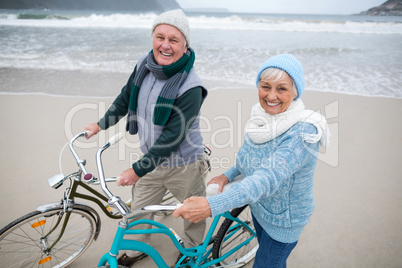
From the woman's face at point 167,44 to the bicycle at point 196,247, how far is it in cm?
70

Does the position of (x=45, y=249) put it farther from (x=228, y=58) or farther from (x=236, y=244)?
(x=228, y=58)

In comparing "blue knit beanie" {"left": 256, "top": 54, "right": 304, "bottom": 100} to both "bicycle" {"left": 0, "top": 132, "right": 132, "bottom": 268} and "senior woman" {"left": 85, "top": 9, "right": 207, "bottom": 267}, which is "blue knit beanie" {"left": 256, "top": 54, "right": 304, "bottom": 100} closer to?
"senior woman" {"left": 85, "top": 9, "right": 207, "bottom": 267}

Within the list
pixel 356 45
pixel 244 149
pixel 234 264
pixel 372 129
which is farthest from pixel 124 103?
pixel 356 45

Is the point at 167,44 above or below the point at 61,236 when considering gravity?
above

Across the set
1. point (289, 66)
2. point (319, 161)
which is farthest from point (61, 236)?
point (319, 161)

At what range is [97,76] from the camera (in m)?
6.27

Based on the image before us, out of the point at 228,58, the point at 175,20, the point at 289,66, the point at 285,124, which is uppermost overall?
the point at 228,58

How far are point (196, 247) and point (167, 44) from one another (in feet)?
4.75

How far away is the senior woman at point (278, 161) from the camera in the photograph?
3.50ft

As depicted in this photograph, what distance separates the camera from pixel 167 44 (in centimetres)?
156

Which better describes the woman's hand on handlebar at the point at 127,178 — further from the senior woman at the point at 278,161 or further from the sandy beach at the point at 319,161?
the sandy beach at the point at 319,161

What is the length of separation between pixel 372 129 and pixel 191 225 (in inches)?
144
